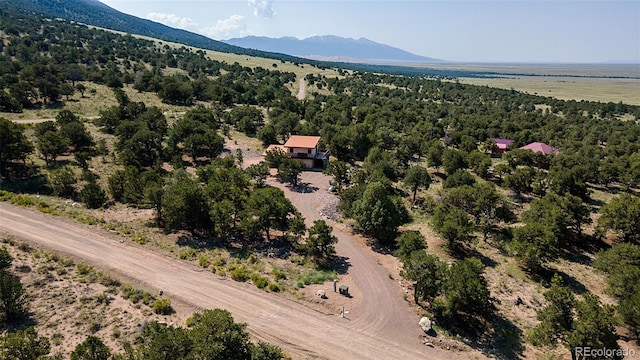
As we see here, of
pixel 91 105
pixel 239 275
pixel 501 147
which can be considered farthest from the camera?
pixel 91 105

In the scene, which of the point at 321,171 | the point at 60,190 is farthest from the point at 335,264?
the point at 60,190

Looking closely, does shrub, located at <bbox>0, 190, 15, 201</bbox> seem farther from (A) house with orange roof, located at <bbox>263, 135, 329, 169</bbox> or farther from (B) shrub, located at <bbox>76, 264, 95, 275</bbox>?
(A) house with orange roof, located at <bbox>263, 135, 329, 169</bbox>

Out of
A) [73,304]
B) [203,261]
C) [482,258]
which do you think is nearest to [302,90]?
[482,258]

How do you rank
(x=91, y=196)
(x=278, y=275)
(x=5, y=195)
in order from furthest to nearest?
(x=91, y=196), (x=5, y=195), (x=278, y=275)

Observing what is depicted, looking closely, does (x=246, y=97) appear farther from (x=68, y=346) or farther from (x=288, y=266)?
(x=68, y=346)

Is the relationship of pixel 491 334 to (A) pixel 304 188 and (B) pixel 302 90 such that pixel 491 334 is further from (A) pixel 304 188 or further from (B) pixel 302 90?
(B) pixel 302 90

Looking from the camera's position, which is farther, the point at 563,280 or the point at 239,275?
the point at 563,280

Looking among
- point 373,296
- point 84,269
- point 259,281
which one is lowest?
point 373,296
